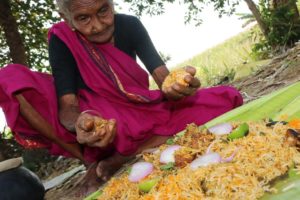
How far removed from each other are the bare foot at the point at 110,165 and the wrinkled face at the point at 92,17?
91 centimetres

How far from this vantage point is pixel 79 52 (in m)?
3.40

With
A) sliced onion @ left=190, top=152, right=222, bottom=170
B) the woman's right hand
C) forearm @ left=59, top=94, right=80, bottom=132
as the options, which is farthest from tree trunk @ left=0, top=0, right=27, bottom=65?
sliced onion @ left=190, top=152, right=222, bottom=170

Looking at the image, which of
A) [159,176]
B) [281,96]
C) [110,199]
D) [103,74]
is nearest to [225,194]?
[159,176]

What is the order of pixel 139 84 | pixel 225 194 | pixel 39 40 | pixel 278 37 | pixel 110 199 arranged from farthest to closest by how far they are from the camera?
pixel 278 37, pixel 39 40, pixel 139 84, pixel 110 199, pixel 225 194

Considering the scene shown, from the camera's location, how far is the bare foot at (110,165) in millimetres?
3275

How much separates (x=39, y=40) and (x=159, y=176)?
243 inches

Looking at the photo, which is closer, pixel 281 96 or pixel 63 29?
pixel 281 96

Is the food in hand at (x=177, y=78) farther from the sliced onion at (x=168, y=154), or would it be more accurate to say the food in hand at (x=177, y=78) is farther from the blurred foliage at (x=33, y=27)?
the blurred foliage at (x=33, y=27)

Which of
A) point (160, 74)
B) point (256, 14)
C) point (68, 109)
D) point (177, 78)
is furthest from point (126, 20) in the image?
point (256, 14)

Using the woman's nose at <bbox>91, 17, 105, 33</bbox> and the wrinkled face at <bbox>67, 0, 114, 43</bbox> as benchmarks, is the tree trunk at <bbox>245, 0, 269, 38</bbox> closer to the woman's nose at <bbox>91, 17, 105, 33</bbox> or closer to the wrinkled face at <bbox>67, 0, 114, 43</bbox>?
the wrinkled face at <bbox>67, 0, 114, 43</bbox>

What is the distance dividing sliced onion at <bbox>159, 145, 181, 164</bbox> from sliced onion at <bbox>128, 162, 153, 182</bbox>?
0.07 m

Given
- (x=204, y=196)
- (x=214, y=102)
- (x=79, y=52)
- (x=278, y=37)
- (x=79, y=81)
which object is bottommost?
(x=278, y=37)

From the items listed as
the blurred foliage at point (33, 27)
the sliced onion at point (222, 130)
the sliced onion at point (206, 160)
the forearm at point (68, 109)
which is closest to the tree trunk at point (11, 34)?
the blurred foliage at point (33, 27)

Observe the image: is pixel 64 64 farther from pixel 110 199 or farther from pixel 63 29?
pixel 110 199
